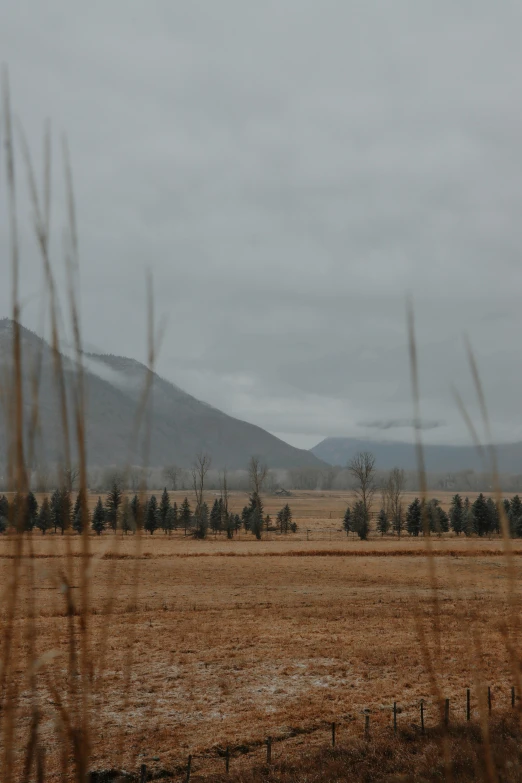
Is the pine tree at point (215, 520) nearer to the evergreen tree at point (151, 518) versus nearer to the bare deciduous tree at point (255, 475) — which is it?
the bare deciduous tree at point (255, 475)

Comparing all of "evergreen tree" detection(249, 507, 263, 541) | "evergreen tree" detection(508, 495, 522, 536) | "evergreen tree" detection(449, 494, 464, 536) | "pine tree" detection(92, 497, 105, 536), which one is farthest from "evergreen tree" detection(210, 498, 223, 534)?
"evergreen tree" detection(508, 495, 522, 536)

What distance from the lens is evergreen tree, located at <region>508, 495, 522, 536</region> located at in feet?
236

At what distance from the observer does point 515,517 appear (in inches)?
3012

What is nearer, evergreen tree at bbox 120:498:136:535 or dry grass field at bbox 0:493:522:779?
evergreen tree at bbox 120:498:136:535

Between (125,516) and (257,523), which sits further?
(257,523)

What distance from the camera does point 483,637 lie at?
896 inches

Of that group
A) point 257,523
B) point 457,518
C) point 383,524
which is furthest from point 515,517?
point 257,523

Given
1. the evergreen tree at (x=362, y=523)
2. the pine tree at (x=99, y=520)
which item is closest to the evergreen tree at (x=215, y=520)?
the pine tree at (x=99, y=520)

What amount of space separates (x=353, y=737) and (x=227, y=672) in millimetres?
6887

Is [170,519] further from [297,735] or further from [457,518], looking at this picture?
[297,735]

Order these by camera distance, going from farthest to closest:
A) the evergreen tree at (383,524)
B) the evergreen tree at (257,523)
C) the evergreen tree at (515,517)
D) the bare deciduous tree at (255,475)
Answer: the bare deciduous tree at (255,475), the evergreen tree at (383,524), the evergreen tree at (257,523), the evergreen tree at (515,517)

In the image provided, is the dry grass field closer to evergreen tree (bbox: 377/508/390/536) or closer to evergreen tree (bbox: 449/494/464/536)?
evergreen tree (bbox: 377/508/390/536)

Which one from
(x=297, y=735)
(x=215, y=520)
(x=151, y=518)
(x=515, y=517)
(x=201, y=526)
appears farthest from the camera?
(x=215, y=520)

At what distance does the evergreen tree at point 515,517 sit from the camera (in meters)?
71.9
